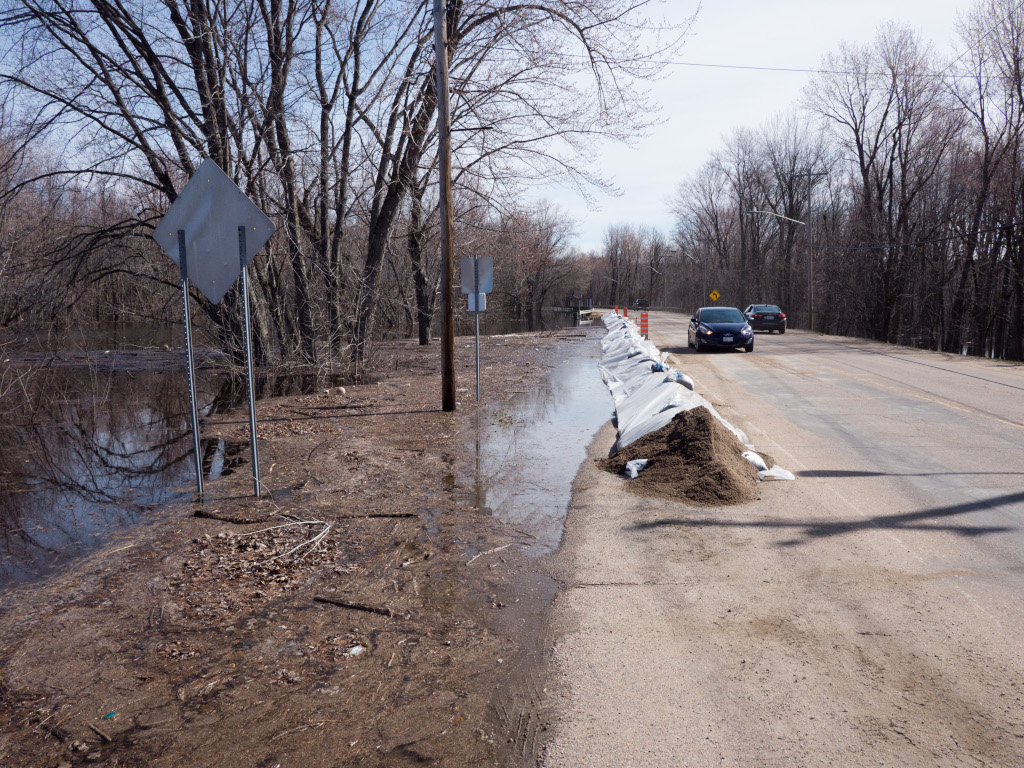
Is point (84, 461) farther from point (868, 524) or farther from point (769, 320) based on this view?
point (769, 320)

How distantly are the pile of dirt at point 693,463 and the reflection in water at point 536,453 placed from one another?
2.72 ft

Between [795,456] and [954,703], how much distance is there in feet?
18.2

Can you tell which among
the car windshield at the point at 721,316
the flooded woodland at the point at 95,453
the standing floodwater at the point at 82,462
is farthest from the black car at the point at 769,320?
the standing floodwater at the point at 82,462

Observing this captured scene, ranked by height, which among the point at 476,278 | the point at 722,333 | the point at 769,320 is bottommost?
the point at 722,333

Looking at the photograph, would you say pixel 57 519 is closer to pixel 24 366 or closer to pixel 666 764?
pixel 666 764

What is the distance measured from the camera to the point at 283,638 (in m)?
4.20

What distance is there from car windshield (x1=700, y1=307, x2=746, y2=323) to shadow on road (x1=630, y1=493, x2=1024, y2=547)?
733 inches

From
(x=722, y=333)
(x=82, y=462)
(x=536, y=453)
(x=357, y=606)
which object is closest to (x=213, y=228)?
(x=357, y=606)

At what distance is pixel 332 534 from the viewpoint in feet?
20.1

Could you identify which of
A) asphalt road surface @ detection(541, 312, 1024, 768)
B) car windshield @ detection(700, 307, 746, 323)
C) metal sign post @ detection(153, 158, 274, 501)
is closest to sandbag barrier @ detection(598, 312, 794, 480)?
asphalt road surface @ detection(541, 312, 1024, 768)

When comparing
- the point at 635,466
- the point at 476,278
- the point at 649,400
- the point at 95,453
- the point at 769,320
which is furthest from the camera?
the point at 769,320

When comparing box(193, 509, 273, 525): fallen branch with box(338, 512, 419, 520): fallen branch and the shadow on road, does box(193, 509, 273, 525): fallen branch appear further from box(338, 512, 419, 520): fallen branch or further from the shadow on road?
the shadow on road

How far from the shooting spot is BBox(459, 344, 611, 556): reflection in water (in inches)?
265

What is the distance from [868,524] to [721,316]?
19.9 metres
